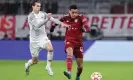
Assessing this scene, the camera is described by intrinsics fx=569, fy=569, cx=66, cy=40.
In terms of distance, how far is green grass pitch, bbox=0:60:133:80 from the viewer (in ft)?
57.6

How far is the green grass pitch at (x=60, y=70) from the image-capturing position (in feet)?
57.6

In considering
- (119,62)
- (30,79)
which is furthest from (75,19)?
(119,62)

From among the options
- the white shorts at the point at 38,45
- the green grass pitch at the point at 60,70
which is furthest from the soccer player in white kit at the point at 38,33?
the green grass pitch at the point at 60,70

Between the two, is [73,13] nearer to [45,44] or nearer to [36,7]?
[36,7]

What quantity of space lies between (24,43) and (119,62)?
164 inches

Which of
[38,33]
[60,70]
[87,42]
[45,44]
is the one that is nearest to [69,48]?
[45,44]

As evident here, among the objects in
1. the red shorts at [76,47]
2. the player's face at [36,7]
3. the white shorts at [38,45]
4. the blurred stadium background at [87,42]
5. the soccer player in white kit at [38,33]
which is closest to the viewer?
the red shorts at [76,47]

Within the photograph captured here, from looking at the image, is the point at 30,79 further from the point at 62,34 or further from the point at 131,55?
the point at 62,34

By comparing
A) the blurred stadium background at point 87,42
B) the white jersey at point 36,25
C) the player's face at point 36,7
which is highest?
the player's face at point 36,7

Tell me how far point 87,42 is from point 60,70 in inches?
181

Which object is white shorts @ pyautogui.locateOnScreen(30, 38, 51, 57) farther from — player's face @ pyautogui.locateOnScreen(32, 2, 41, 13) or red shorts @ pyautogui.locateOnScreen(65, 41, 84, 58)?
red shorts @ pyautogui.locateOnScreen(65, 41, 84, 58)

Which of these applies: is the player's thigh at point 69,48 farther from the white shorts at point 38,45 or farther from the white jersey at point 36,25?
the white shorts at point 38,45

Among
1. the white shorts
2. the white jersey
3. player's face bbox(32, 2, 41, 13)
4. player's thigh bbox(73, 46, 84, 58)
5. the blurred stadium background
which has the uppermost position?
player's face bbox(32, 2, 41, 13)

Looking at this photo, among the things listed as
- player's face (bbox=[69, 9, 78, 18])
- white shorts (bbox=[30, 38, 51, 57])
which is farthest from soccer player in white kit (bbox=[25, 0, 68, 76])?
player's face (bbox=[69, 9, 78, 18])
